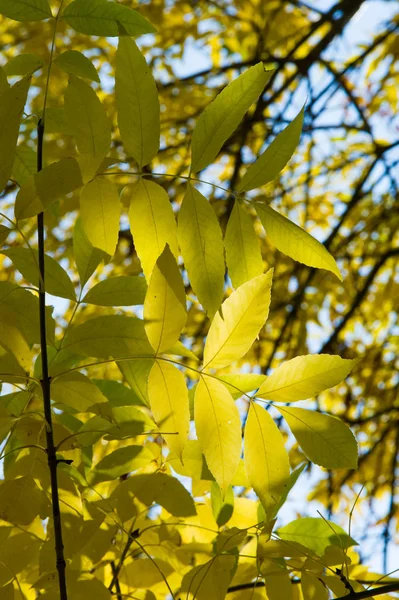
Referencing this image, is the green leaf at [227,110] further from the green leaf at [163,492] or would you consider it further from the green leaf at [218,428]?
the green leaf at [163,492]

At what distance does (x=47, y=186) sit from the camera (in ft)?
2.13

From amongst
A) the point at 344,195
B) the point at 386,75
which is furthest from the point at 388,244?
the point at 386,75

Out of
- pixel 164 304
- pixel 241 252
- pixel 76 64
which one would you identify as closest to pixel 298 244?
pixel 241 252

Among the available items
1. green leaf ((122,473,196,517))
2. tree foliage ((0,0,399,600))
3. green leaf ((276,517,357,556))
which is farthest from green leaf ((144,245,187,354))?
green leaf ((276,517,357,556))

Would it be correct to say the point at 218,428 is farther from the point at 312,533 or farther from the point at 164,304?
the point at 312,533

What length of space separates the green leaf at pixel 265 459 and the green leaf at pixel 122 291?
178mm

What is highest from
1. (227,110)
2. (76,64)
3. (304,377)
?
(76,64)

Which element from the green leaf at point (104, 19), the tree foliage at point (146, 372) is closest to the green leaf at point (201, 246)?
the tree foliage at point (146, 372)

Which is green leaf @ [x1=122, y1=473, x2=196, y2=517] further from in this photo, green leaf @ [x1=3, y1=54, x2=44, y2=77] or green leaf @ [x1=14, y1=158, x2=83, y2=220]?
green leaf @ [x1=3, y1=54, x2=44, y2=77]

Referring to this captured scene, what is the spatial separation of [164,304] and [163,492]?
0.26 metres

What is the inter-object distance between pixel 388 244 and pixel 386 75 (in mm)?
719

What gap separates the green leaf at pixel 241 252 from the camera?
0.76 meters

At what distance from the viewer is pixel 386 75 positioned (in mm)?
2908

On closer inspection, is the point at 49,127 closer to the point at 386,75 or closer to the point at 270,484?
the point at 270,484
